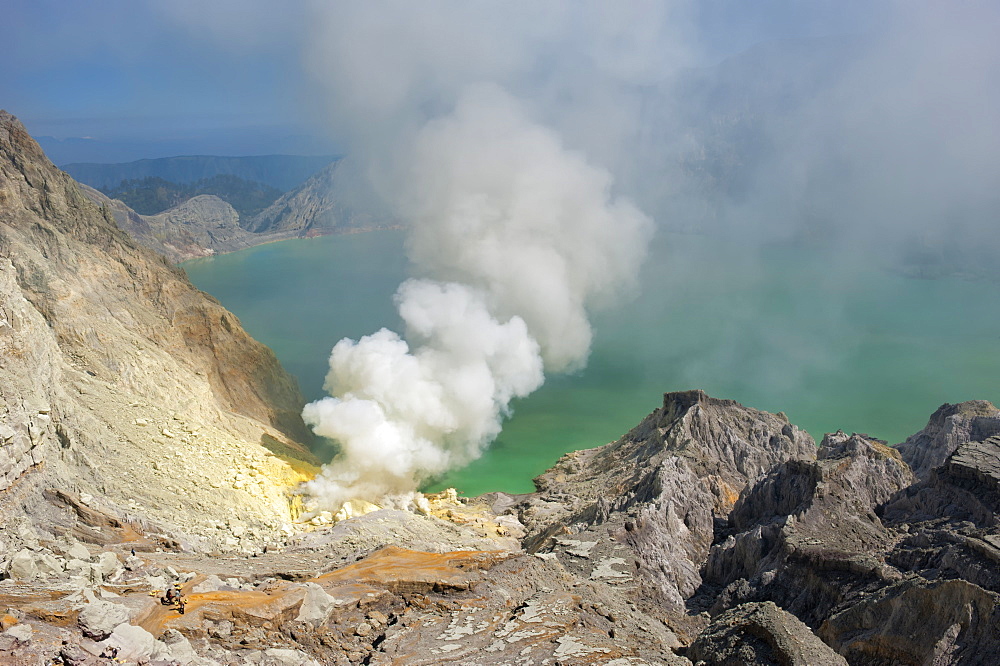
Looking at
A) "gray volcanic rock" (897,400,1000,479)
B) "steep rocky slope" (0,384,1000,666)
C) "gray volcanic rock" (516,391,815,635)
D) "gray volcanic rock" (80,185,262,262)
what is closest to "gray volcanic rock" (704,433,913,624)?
"steep rocky slope" (0,384,1000,666)

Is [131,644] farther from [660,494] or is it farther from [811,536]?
[660,494]

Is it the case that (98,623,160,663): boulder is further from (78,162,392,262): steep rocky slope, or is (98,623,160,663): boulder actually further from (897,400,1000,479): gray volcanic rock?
(78,162,392,262): steep rocky slope

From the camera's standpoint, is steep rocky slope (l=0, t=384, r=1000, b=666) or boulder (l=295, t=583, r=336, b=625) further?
boulder (l=295, t=583, r=336, b=625)

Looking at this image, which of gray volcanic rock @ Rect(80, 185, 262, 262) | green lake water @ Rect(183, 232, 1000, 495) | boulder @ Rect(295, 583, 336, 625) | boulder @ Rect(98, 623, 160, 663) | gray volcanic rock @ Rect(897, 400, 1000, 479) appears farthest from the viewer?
gray volcanic rock @ Rect(80, 185, 262, 262)

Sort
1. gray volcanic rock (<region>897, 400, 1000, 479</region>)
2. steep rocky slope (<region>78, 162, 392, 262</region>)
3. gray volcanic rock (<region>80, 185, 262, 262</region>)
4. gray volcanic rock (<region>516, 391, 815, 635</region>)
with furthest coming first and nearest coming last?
1. steep rocky slope (<region>78, 162, 392, 262</region>)
2. gray volcanic rock (<region>80, 185, 262, 262</region>)
3. gray volcanic rock (<region>897, 400, 1000, 479</region>)
4. gray volcanic rock (<region>516, 391, 815, 635</region>)

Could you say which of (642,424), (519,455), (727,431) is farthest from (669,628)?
(519,455)

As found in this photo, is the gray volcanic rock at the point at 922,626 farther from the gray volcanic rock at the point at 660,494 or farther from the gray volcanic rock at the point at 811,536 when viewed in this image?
the gray volcanic rock at the point at 660,494

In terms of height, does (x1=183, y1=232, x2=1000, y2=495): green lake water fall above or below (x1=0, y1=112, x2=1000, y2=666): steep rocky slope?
above
